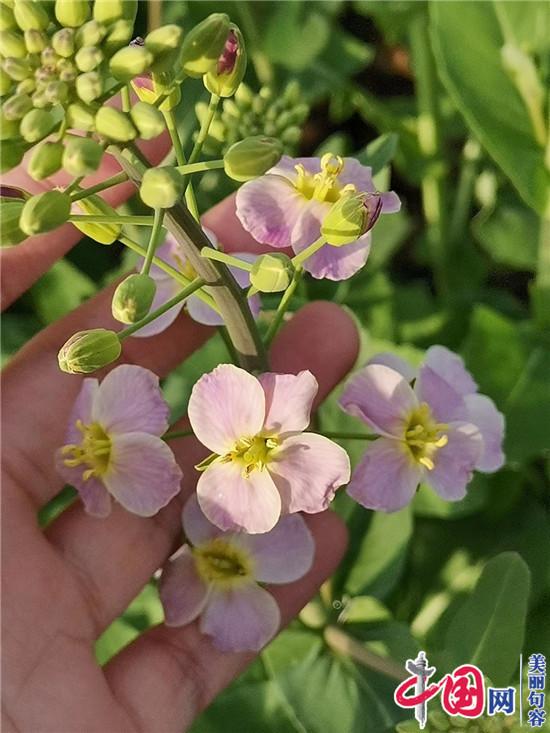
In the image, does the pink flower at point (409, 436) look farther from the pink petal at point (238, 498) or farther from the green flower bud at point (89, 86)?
the green flower bud at point (89, 86)

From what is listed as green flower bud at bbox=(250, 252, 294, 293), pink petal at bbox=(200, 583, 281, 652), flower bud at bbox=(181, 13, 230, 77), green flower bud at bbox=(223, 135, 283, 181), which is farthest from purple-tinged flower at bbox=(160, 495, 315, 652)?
flower bud at bbox=(181, 13, 230, 77)

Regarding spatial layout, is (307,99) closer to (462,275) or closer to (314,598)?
(462,275)

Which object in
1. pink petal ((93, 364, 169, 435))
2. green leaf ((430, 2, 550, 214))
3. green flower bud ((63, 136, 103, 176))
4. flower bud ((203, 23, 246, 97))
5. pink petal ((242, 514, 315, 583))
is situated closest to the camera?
green flower bud ((63, 136, 103, 176))

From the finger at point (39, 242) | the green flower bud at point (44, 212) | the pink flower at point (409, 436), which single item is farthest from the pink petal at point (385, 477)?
the finger at point (39, 242)

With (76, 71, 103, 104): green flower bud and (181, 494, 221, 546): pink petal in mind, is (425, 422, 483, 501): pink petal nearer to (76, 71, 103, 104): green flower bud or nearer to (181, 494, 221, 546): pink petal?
(181, 494, 221, 546): pink petal

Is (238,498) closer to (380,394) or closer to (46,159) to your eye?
(380,394)

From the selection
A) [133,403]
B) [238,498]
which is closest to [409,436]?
[238,498]
